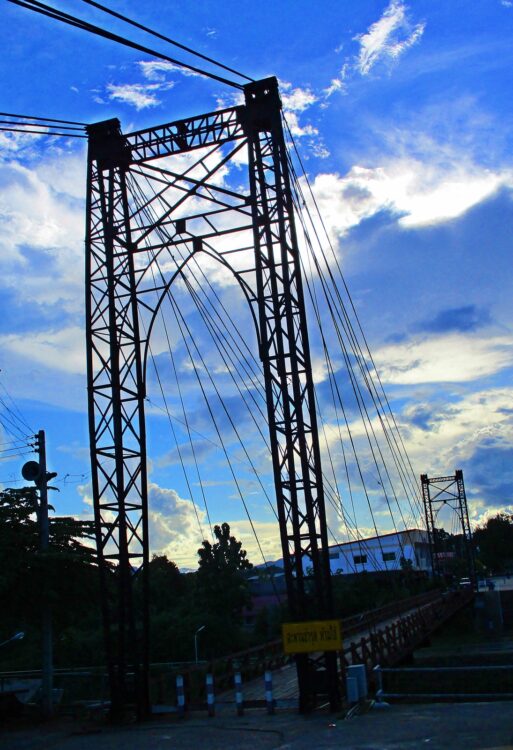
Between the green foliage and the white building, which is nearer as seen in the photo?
the white building

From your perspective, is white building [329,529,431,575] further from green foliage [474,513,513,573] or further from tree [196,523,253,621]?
green foliage [474,513,513,573]

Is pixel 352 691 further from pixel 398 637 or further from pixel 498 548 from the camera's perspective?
pixel 498 548

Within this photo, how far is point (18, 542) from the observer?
19906 mm

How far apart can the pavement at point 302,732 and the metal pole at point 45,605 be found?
1603 mm

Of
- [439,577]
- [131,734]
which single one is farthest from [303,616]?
[439,577]

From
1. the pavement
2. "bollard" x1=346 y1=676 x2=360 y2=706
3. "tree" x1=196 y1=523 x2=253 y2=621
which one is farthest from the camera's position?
"tree" x1=196 y1=523 x2=253 y2=621

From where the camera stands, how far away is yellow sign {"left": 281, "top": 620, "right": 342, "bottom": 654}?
52.0 ft

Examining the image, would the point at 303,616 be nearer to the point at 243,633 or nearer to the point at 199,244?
the point at 199,244

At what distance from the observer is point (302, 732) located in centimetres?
1307

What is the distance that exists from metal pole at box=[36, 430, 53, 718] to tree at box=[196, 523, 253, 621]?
35.6 m

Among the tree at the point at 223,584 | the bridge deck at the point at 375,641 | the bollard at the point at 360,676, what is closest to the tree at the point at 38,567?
the bridge deck at the point at 375,641

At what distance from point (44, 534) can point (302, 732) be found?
31.4ft

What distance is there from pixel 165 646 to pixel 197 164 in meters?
37.2

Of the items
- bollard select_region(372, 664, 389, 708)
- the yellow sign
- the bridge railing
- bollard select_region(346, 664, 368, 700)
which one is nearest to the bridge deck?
the bridge railing
